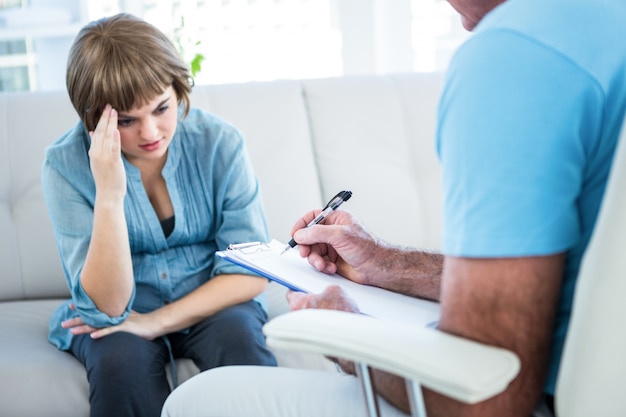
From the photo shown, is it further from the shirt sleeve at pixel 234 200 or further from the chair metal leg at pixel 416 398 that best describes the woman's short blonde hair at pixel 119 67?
the chair metal leg at pixel 416 398

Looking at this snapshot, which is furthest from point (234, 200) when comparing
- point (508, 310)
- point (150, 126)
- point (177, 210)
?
point (508, 310)

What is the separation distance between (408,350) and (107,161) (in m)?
1.16

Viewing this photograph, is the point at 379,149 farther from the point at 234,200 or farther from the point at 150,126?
the point at 150,126

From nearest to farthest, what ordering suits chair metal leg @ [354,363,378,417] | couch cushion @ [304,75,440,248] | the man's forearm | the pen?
chair metal leg @ [354,363,378,417] < the man's forearm < the pen < couch cushion @ [304,75,440,248]

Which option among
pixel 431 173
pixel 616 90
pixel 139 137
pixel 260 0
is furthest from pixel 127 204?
pixel 260 0

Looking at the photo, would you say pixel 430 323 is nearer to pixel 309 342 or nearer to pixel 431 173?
pixel 309 342

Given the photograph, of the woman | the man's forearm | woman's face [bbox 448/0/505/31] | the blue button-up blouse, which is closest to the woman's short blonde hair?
the woman

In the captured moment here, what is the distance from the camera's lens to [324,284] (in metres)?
1.21

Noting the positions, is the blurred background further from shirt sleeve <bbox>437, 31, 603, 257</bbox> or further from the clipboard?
shirt sleeve <bbox>437, 31, 603, 257</bbox>

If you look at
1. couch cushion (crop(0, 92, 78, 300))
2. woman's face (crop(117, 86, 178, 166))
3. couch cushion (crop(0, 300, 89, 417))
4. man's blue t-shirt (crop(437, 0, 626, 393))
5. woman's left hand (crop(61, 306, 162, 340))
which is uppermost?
man's blue t-shirt (crop(437, 0, 626, 393))

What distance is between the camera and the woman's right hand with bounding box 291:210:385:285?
4.38 feet

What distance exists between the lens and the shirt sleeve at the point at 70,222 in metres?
1.82

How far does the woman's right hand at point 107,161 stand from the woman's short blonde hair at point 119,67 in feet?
0.15

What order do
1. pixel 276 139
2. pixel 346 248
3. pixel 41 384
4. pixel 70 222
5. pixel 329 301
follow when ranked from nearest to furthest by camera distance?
pixel 329 301, pixel 346 248, pixel 41 384, pixel 70 222, pixel 276 139
